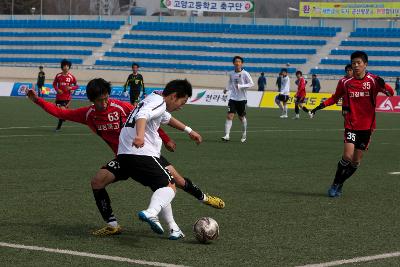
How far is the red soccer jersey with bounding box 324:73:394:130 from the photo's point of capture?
38.6 feet

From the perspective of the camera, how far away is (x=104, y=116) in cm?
862

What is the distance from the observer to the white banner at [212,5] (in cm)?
6488

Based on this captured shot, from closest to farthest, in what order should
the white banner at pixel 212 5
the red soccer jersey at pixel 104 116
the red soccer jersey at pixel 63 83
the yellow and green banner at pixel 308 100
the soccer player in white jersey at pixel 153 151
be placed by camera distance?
1. the soccer player in white jersey at pixel 153 151
2. the red soccer jersey at pixel 104 116
3. the red soccer jersey at pixel 63 83
4. the yellow and green banner at pixel 308 100
5. the white banner at pixel 212 5

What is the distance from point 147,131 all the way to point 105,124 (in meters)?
0.81

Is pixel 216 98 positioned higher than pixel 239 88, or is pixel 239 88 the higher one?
pixel 239 88

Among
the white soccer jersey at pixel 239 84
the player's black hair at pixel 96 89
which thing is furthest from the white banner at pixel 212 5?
the player's black hair at pixel 96 89

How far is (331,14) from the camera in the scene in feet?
208

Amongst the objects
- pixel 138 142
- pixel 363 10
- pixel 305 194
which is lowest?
pixel 305 194

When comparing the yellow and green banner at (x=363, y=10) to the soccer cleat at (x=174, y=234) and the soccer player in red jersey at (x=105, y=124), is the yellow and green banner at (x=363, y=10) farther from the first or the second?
the soccer cleat at (x=174, y=234)

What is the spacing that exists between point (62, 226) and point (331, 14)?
56585 millimetres

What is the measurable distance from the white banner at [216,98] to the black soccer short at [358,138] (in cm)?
3209

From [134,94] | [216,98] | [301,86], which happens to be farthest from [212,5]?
[134,94]

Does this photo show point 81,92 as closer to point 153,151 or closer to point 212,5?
point 212,5

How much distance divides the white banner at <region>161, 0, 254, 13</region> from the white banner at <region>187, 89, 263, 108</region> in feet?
67.9
